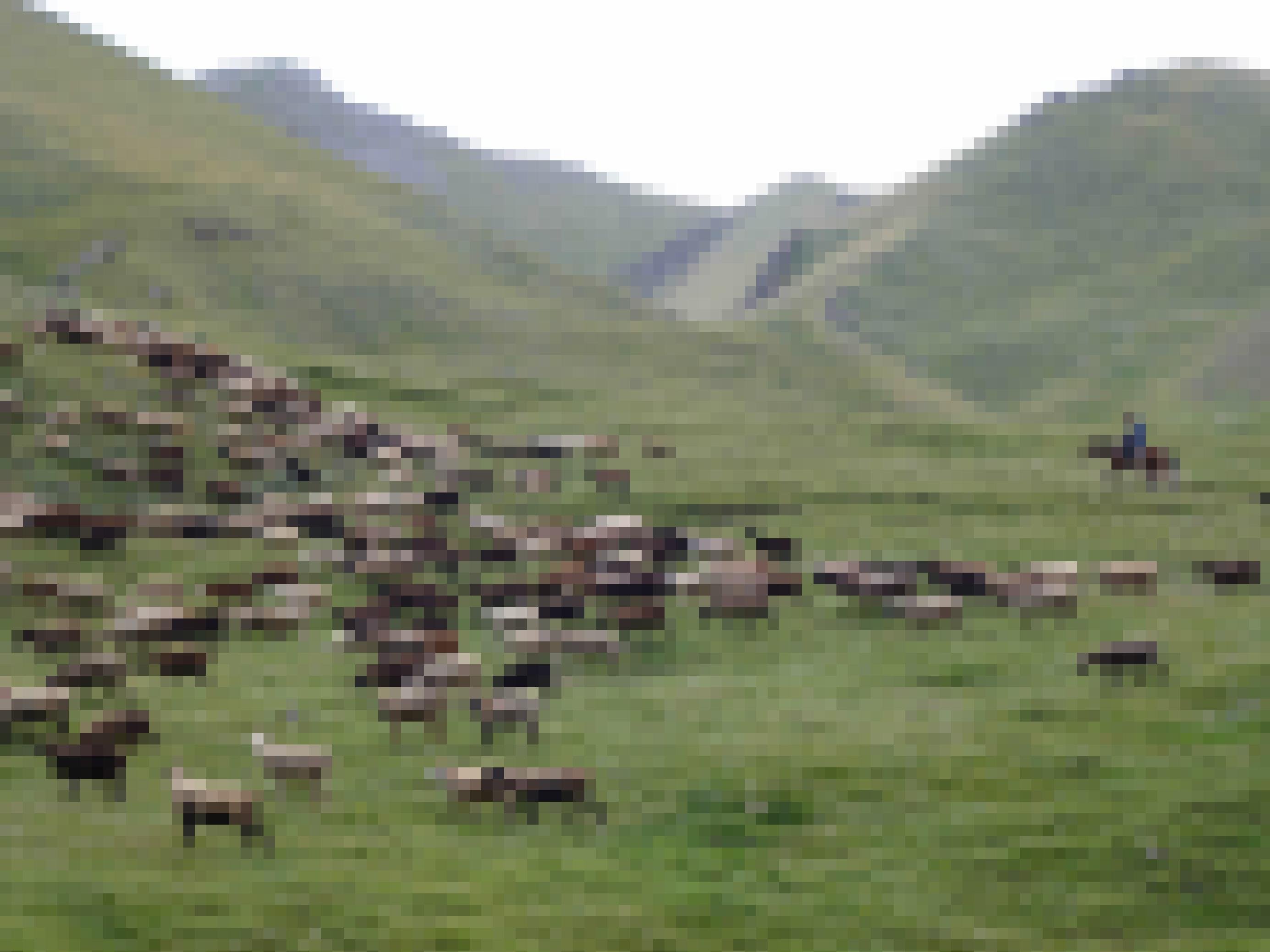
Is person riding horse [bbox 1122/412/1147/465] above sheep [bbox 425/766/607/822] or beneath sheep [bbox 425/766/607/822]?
above

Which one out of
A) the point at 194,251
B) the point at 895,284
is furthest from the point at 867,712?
the point at 895,284

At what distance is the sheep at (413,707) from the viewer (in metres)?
15.1

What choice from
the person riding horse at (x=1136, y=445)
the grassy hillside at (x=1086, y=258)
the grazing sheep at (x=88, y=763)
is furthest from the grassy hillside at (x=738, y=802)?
the grassy hillside at (x=1086, y=258)

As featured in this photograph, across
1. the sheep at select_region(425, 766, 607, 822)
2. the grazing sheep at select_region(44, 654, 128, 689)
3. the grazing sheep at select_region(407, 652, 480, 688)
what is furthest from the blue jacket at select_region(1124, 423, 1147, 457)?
the grazing sheep at select_region(44, 654, 128, 689)

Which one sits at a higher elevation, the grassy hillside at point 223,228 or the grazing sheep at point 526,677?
the grassy hillside at point 223,228

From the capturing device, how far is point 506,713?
50.6 feet

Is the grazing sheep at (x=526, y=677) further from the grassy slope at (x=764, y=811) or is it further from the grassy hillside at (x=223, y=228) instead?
the grassy hillside at (x=223, y=228)

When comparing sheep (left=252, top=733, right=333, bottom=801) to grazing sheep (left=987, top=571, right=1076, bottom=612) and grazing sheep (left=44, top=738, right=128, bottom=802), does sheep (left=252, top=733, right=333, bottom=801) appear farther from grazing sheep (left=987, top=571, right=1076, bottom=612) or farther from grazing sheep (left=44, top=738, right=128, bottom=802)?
grazing sheep (left=987, top=571, right=1076, bottom=612)

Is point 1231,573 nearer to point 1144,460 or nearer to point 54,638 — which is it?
point 1144,460

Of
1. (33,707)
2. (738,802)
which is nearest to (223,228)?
(33,707)

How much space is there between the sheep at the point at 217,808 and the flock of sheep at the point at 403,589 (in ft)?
0.07

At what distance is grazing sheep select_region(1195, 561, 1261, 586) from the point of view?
2273cm

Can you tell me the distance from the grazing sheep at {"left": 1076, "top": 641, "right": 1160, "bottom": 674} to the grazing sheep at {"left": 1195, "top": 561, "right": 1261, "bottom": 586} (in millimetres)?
5977

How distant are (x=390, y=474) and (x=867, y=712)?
52.1ft
